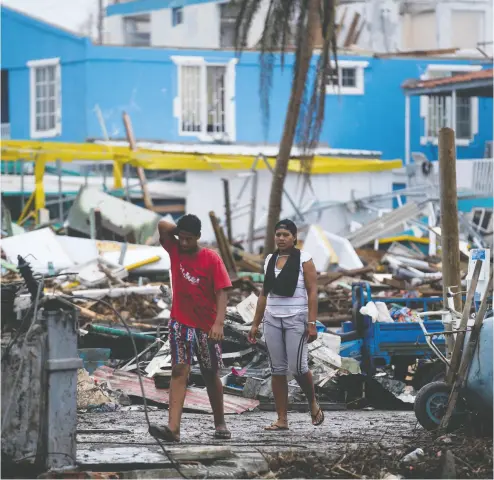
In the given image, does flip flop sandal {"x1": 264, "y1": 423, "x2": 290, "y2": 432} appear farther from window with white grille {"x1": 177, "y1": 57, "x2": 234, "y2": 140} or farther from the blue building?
window with white grille {"x1": 177, "y1": 57, "x2": 234, "y2": 140}

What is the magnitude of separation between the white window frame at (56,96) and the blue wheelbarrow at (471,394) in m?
30.9

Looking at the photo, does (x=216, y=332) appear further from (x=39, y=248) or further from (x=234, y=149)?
(x=234, y=149)

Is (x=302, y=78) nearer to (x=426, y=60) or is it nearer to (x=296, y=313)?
(x=296, y=313)

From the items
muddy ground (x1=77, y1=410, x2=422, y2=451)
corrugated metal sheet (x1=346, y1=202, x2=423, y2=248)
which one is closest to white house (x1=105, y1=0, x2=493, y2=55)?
corrugated metal sheet (x1=346, y1=202, x2=423, y2=248)

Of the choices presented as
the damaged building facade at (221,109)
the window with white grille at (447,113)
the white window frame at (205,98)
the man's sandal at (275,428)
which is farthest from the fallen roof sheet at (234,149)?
the man's sandal at (275,428)

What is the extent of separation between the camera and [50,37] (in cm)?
3844

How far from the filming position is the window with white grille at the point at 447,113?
41406 millimetres

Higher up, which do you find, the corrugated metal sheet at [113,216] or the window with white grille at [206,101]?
the window with white grille at [206,101]

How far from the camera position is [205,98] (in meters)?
39.4

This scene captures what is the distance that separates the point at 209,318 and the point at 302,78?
1437 centimetres

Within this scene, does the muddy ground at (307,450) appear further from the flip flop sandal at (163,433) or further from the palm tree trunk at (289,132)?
the palm tree trunk at (289,132)

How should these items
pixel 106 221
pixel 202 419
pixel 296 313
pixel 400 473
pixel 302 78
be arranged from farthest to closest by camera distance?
pixel 106 221 → pixel 302 78 → pixel 202 419 → pixel 296 313 → pixel 400 473

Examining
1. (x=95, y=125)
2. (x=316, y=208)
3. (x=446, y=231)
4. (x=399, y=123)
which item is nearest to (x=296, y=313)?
(x=446, y=231)

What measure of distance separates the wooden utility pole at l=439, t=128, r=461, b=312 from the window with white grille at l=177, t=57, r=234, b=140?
93.9 ft
